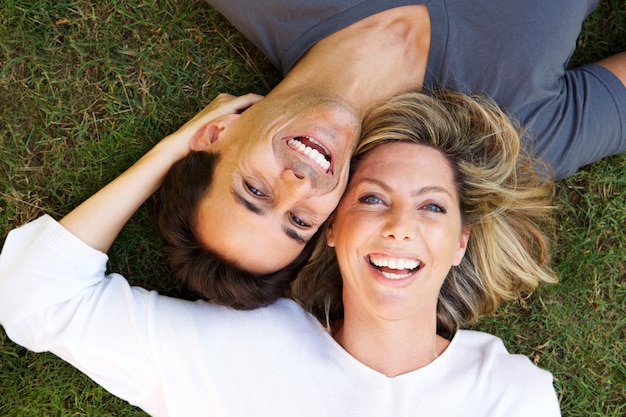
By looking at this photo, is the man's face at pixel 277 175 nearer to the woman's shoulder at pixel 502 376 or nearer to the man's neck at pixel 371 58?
the man's neck at pixel 371 58

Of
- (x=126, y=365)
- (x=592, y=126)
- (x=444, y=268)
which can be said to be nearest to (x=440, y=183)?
(x=444, y=268)

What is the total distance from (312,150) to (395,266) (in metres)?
0.71

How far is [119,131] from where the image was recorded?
12.9ft

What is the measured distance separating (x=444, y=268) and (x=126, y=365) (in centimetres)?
170

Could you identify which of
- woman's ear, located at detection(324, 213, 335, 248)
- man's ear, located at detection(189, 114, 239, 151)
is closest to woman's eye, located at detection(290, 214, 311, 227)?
woman's ear, located at detection(324, 213, 335, 248)

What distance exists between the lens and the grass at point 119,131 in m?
3.90

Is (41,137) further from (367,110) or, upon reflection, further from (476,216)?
(476,216)

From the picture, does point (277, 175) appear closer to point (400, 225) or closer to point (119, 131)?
point (400, 225)

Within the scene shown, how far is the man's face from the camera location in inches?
118

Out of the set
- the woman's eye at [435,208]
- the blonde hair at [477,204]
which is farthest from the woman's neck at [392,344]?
the woman's eye at [435,208]

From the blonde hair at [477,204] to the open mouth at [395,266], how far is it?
19.9 inches

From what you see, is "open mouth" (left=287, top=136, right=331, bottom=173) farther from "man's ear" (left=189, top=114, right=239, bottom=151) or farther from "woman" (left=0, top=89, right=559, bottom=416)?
"man's ear" (left=189, top=114, right=239, bottom=151)

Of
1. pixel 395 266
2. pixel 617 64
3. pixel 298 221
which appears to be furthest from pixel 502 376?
pixel 617 64

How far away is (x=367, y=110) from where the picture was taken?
136 inches
